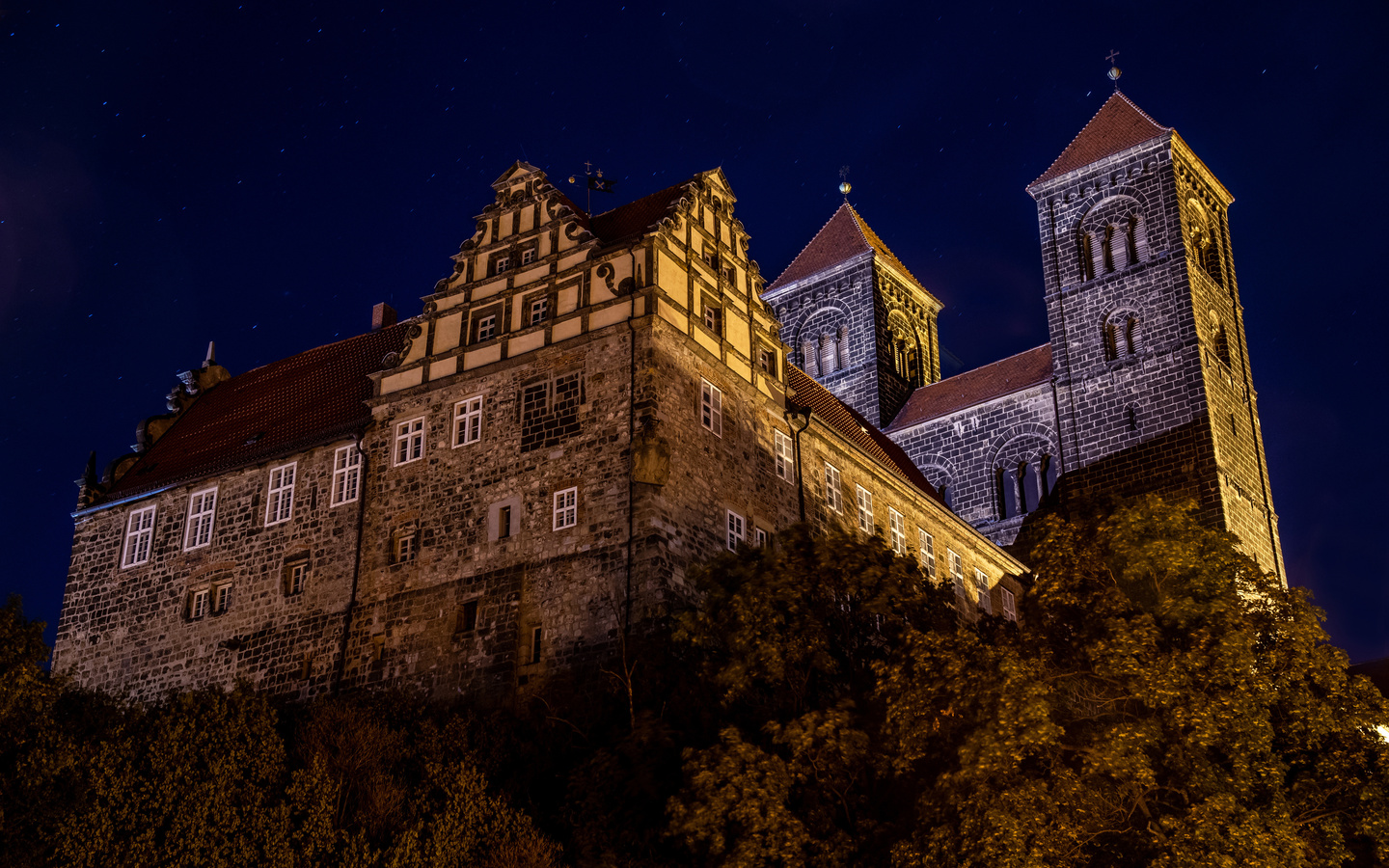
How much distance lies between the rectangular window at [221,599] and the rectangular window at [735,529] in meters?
12.7

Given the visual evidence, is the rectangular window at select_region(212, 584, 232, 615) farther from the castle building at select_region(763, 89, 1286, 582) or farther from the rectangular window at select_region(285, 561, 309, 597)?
the castle building at select_region(763, 89, 1286, 582)

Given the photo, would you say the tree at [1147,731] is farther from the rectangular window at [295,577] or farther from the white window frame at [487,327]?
the rectangular window at [295,577]

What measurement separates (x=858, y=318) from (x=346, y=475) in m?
38.5

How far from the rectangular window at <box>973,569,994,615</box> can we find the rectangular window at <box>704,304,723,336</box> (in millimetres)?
13481

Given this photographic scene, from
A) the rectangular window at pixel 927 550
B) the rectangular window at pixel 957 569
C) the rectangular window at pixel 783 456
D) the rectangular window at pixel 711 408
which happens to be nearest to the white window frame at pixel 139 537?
the rectangular window at pixel 711 408

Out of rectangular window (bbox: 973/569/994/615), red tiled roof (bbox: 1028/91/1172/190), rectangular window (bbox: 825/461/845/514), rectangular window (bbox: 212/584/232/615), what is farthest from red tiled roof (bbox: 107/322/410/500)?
red tiled roof (bbox: 1028/91/1172/190)

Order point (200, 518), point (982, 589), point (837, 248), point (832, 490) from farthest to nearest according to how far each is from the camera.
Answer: point (837, 248) → point (982, 589) → point (832, 490) → point (200, 518)

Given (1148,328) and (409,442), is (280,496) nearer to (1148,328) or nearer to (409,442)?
(409,442)

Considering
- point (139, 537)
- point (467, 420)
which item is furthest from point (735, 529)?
point (139, 537)

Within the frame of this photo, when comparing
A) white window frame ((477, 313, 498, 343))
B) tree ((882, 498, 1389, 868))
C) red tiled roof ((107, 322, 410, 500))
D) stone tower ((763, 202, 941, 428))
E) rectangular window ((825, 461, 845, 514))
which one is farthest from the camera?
stone tower ((763, 202, 941, 428))

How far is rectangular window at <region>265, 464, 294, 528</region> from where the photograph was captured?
123 feet

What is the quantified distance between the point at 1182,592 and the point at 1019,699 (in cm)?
439

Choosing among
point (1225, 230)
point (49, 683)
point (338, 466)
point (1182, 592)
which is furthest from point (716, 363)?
point (1225, 230)

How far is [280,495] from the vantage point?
124 ft
